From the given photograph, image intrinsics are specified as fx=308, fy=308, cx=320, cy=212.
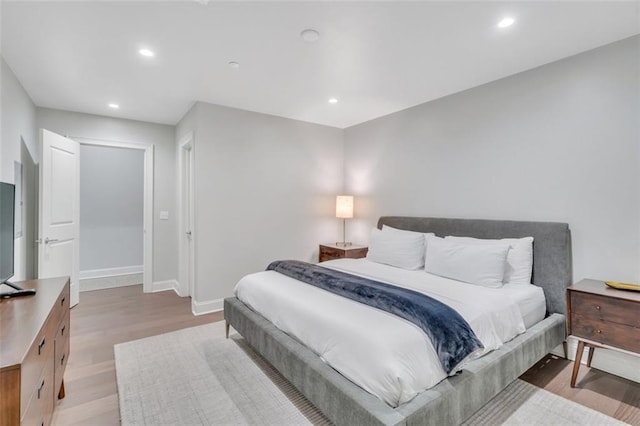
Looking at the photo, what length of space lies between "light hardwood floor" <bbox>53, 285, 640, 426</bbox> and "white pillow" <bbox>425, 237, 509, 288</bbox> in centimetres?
79

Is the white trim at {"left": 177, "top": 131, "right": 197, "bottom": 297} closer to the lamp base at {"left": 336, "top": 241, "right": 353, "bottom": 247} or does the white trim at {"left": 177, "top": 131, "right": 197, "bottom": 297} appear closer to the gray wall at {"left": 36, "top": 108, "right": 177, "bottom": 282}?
the gray wall at {"left": 36, "top": 108, "right": 177, "bottom": 282}

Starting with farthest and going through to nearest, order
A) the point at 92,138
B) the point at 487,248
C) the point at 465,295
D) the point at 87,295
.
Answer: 1. the point at 87,295
2. the point at 92,138
3. the point at 487,248
4. the point at 465,295

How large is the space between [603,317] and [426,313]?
1.40m

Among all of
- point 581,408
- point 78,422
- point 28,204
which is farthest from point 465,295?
point 28,204

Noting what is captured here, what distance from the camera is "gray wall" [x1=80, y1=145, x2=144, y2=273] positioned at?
546cm

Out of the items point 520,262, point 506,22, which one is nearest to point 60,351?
point 520,262

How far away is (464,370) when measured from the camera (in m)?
1.73

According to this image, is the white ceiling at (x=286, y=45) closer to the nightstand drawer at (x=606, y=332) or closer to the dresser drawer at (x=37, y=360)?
the dresser drawer at (x=37, y=360)

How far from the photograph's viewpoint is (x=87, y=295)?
4586mm

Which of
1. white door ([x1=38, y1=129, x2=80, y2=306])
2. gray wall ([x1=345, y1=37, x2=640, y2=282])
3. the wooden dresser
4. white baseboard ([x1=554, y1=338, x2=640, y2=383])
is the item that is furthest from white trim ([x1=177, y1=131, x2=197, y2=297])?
white baseboard ([x1=554, y1=338, x2=640, y2=383])

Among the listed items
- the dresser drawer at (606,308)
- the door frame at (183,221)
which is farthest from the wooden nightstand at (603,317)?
the door frame at (183,221)

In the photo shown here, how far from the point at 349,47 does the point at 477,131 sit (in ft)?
5.69

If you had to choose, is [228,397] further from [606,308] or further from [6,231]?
[606,308]

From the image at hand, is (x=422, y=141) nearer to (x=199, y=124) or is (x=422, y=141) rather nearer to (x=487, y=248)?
(x=487, y=248)
